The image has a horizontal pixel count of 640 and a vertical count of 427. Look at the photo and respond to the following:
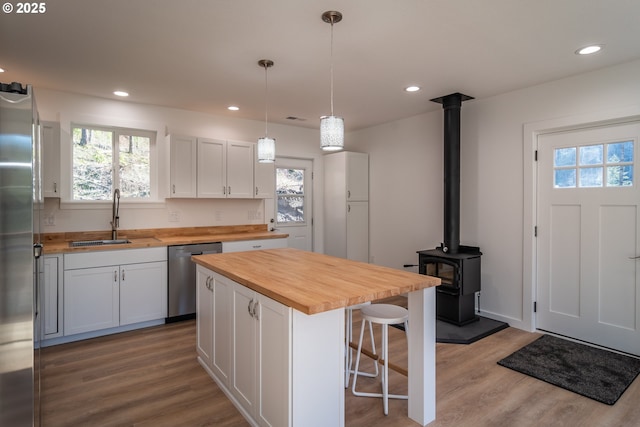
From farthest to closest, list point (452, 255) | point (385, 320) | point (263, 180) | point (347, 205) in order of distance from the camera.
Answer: point (347, 205)
point (263, 180)
point (452, 255)
point (385, 320)

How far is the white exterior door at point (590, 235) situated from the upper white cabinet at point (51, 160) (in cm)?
501

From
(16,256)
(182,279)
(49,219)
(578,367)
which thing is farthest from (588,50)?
(49,219)

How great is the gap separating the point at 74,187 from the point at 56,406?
2.43 metres

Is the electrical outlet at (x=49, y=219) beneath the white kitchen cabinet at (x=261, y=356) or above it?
above

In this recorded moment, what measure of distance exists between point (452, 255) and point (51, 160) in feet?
14.3

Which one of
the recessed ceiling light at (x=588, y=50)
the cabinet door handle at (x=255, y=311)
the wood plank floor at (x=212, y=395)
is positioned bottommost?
the wood plank floor at (x=212, y=395)

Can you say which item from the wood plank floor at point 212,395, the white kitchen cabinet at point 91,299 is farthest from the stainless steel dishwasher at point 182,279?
the wood plank floor at point 212,395

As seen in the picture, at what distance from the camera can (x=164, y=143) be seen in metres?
4.24

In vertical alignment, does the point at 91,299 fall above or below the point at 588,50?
below

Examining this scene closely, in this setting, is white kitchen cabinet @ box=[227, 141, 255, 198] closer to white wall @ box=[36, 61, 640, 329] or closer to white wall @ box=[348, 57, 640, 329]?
white wall @ box=[36, 61, 640, 329]

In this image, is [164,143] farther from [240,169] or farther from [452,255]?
[452,255]

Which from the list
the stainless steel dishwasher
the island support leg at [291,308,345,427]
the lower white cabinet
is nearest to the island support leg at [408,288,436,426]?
the island support leg at [291,308,345,427]

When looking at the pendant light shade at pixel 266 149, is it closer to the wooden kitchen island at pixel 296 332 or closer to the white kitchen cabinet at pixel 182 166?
the wooden kitchen island at pixel 296 332

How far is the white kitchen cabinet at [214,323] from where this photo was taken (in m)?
2.27
